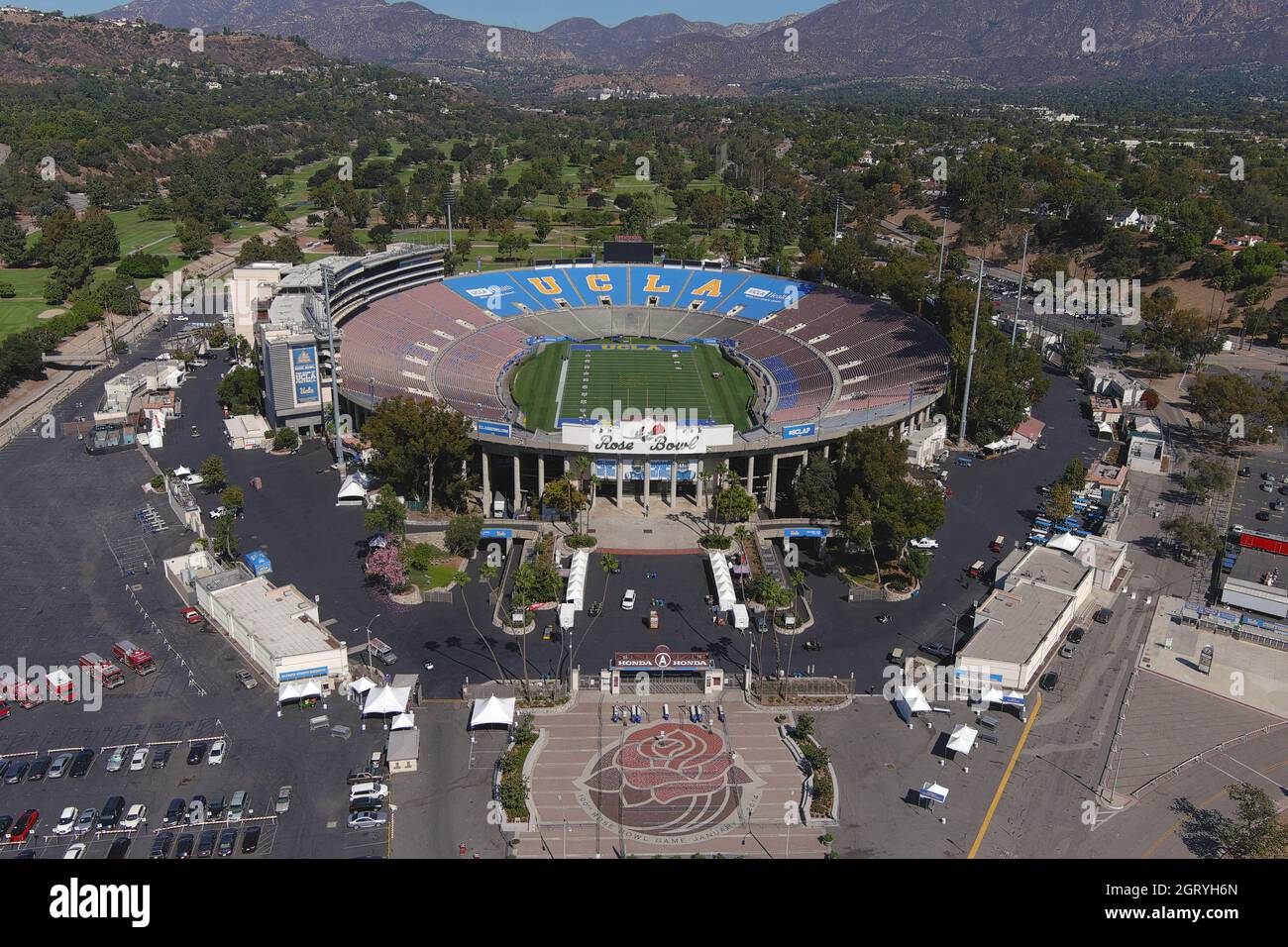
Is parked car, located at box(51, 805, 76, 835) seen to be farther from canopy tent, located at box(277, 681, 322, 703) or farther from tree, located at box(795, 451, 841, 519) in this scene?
tree, located at box(795, 451, 841, 519)

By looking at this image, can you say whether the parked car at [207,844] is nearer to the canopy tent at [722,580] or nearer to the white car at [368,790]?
the white car at [368,790]

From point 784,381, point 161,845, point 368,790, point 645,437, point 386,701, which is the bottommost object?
point 161,845

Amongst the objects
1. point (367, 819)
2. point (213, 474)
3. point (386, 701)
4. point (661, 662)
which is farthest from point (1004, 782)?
point (213, 474)

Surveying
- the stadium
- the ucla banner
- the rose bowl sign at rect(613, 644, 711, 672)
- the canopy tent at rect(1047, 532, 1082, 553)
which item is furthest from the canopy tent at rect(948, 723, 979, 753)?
the ucla banner

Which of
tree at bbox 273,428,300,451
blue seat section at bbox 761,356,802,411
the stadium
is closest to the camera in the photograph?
the stadium

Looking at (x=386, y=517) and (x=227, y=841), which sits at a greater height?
(x=386, y=517)

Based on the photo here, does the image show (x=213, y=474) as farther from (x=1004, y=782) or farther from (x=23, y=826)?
(x=1004, y=782)
